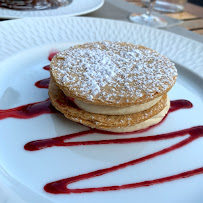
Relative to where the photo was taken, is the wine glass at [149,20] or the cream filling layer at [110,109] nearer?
the cream filling layer at [110,109]


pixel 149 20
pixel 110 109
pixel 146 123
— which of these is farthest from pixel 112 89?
pixel 149 20

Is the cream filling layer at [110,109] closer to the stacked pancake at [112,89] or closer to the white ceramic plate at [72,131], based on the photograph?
the stacked pancake at [112,89]

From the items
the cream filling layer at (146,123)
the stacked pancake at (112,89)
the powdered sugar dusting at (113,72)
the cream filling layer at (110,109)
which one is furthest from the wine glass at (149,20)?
the cream filling layer at (110,109)

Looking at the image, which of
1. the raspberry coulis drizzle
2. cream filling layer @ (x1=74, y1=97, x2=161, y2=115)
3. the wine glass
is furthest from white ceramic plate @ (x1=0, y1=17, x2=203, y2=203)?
the wine glass

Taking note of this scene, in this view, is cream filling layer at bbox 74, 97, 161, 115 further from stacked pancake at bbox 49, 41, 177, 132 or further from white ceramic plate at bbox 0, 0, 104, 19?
white ceramic plate at bbox 0, 0, 104, 19

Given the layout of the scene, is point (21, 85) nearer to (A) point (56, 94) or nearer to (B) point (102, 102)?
(A) point (56, 94)

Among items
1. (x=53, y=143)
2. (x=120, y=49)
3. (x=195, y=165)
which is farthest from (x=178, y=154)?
(x=120, y=49)

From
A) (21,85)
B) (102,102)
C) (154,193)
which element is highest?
(102,102)
